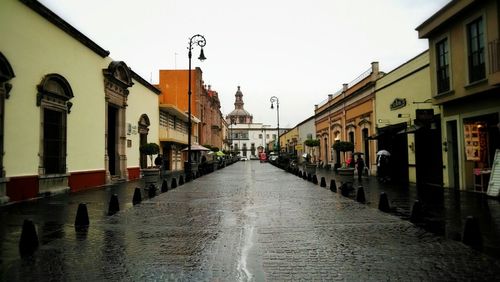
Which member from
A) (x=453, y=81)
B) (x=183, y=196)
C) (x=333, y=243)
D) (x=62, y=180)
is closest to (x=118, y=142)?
(x=62, y=180)

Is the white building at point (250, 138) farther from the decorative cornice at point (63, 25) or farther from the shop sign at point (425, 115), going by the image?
the shop sign at point (425, 115)

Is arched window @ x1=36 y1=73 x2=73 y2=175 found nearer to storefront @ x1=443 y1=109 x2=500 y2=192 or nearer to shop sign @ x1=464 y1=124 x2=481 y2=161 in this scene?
storefront @ x1=443 y1=109 x2=500 y2=192

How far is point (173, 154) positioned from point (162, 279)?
113 ft

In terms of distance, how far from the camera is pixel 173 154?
38.9m

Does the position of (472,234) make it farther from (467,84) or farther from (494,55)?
(467,84)

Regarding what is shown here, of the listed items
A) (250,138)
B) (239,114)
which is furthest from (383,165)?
(239,114)

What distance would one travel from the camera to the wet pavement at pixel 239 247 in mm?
5266

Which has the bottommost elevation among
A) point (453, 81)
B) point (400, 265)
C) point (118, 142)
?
point (400, 265)

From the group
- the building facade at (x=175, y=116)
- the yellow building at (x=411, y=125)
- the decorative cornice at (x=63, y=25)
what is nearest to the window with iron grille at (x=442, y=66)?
the yellow building at (x=411, y=125)

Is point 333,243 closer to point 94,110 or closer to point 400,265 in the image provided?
point 400,265

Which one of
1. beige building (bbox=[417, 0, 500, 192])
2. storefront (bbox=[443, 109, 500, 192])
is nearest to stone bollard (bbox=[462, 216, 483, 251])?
beige building (bbox=[417, 0, 500, 192])

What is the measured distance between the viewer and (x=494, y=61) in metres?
13.0

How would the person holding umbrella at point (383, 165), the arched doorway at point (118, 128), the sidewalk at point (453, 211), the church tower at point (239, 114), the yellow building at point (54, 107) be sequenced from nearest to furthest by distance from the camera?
the sidewalk at point (453, 211), the yellow building at point (54, 107), the person holding umbrella at point (383, 165), the arched doorway at point (118, 128), the church tower at point (239, 114)

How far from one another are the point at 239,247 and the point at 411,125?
14901 mm
